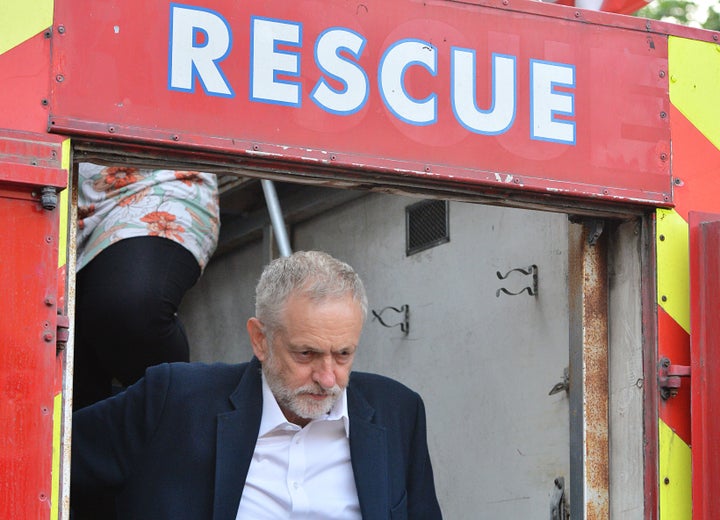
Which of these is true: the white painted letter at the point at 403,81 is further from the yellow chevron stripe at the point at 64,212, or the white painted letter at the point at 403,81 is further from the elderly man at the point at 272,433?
the yellow chevron stripe at the point at 64,212

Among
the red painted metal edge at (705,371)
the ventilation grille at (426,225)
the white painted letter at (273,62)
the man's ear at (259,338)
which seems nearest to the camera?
the white painted letter at (273,62)

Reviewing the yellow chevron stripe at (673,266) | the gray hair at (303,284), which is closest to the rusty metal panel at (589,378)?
the yellow chevron stripe at (673,266)

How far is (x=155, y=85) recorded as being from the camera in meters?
2.75

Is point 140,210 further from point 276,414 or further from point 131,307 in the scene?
point 276,414

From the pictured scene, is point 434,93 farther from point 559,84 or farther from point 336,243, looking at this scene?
point 336,243

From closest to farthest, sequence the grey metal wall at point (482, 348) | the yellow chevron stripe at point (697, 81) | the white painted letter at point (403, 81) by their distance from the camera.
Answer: the white painted letter at point (403, 81), the yellow chevron stripe at point (697, 81), the grey metal wall at point (482, 348)

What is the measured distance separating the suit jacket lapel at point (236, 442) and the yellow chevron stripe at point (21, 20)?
3.13 feet

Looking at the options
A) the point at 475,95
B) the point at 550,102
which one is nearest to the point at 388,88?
the point at 475,95

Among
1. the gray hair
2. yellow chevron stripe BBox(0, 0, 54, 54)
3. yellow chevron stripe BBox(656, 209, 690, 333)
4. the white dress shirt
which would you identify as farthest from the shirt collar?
yellow chevron stripe BBox(0, 0, 54, 54)

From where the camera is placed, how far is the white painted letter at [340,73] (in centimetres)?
290

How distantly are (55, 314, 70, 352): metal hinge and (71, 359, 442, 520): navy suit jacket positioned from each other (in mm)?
429

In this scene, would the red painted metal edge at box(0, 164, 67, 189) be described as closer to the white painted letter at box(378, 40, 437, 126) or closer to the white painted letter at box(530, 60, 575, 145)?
the white painted letter at box(378, 40, 437, 126)

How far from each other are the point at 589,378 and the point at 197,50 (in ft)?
4.03

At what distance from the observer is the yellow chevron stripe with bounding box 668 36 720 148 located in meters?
3.30
